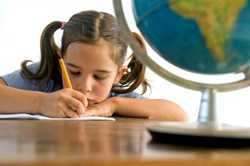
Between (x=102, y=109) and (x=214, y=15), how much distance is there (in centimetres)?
85

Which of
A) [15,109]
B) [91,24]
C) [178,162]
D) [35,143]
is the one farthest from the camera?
[91,24]

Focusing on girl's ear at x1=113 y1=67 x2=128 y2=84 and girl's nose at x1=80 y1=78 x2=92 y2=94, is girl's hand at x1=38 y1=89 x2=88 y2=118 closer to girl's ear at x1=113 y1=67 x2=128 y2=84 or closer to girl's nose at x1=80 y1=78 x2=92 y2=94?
girl's nose at x1=80 y1=78 x2=92 y2=94

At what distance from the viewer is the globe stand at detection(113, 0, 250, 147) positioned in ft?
1.74

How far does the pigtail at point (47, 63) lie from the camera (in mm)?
1675

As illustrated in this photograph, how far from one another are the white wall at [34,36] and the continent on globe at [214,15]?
1.64 m

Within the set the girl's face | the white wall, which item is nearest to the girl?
the girl's face

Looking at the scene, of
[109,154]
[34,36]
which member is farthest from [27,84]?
[109,154]

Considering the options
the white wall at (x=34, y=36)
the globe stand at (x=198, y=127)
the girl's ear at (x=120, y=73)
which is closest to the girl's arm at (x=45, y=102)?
the girl's ear at (x=120, y=73)

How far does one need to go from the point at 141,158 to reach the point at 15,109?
989mm

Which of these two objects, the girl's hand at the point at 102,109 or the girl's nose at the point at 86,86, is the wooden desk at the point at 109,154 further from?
the girl's nose at the point at 86,86

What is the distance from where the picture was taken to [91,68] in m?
1.50

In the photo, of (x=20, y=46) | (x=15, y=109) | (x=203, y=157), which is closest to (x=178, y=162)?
(x=203, y=157)

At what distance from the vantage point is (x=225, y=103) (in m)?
2.31

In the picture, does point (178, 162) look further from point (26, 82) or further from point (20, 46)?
point (20, 46)
